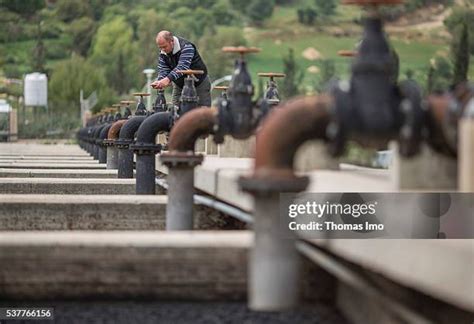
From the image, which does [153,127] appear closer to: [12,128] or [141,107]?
[141,107]

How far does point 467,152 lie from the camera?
14.0ft

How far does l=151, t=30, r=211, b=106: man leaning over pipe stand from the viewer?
11.5 m

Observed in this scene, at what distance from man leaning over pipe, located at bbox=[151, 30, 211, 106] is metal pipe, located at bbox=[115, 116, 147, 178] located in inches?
36.7

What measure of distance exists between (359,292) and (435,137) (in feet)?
4.16

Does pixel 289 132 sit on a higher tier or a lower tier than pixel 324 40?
lower

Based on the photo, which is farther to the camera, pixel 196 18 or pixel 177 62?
pixel 196 18

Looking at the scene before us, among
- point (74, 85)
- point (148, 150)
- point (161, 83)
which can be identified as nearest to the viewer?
point (148, 150)

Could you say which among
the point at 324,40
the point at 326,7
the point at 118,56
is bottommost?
the point at 118,56

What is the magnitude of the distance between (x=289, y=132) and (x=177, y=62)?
Answer: 6964 millimetres

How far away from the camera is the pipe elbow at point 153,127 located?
10555 mm

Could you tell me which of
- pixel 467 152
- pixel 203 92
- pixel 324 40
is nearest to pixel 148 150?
pixel 203 92

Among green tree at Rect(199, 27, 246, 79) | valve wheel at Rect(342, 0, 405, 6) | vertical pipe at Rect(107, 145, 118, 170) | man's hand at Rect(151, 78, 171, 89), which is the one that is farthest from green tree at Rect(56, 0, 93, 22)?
valve wheel at Rect(342, 0, 405, 6)

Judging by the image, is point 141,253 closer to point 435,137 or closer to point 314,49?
point 435,137

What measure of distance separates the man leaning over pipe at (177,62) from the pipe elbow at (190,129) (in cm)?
328
